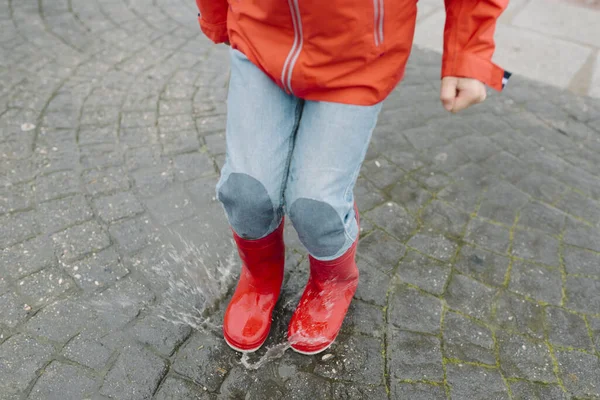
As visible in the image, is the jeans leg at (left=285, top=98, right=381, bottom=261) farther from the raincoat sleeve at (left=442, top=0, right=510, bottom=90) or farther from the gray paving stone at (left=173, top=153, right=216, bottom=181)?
the gray paving stone at (left=173, top=153, right=216, bottom=181)

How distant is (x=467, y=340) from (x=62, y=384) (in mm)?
1623

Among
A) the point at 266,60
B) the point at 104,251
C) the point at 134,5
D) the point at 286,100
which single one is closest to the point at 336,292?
the point at 286,100

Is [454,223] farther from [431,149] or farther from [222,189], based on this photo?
[222,189]

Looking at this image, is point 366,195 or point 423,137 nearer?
point 366,195

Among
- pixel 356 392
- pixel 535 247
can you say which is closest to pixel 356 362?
pixel 356 392

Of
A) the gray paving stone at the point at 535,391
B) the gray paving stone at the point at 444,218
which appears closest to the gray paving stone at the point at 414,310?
the gray paving stone at the point at 535,391

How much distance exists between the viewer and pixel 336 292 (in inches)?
82.6

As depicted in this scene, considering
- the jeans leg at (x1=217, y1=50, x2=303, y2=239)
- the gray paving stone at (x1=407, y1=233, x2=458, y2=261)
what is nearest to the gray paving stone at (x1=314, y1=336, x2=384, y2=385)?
the gray paving stone at (x1=407, y1=233, x2=458, y2=261)

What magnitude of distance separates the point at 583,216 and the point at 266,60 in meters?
2.10

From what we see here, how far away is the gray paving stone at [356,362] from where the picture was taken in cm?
201

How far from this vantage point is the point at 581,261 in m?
2.56

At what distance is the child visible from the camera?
4.99 ft

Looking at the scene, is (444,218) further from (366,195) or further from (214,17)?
(214,17)

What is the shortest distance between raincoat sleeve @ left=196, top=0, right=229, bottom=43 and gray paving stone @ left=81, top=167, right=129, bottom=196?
1.15 m
